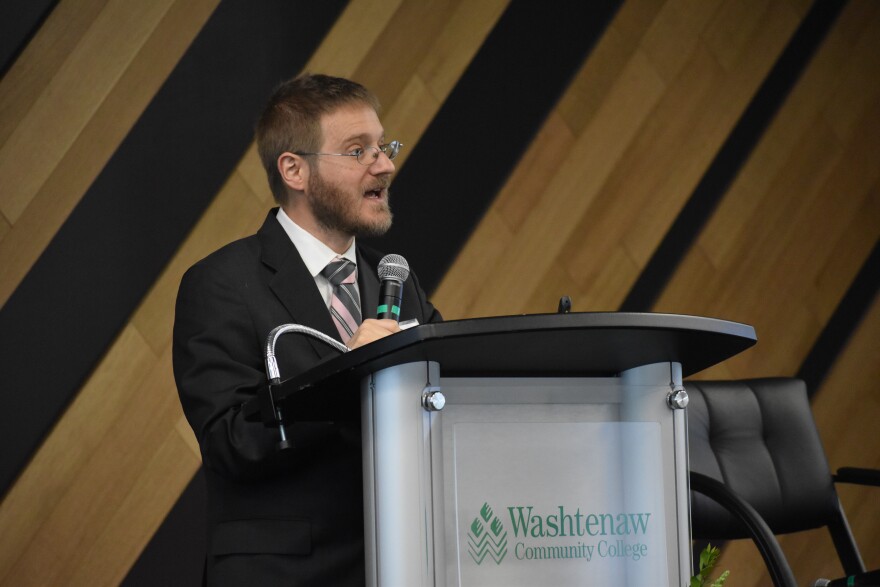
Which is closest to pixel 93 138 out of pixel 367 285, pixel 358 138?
pixel 358 138

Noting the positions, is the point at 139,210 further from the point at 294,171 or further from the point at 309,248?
the point at 309,248

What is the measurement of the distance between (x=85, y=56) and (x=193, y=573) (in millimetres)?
1648

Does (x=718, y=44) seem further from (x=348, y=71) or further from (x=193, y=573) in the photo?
(x=193, y=573)

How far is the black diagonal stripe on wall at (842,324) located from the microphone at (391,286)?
3.01 metres

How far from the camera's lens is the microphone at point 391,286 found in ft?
5.43

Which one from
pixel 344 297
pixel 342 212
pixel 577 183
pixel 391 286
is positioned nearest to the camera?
pixel 391 286

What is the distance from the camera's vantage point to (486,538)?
4.47 ft

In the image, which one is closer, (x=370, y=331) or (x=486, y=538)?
(x=486, y=538)

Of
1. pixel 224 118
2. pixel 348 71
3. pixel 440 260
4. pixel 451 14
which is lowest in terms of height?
pixel 440 260

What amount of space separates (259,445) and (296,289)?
403mm

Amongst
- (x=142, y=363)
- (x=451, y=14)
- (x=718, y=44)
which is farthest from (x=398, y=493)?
(x=718, y=44)

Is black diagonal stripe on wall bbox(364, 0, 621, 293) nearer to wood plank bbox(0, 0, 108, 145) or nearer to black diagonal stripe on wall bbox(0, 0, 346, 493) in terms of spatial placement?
black diagonal stripe on wall bbox(0, 0, 346, 493)

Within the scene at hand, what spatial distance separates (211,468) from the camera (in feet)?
6.06

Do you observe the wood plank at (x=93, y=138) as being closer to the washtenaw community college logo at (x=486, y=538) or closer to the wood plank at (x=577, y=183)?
the wood plank at (x=577, y=183)
